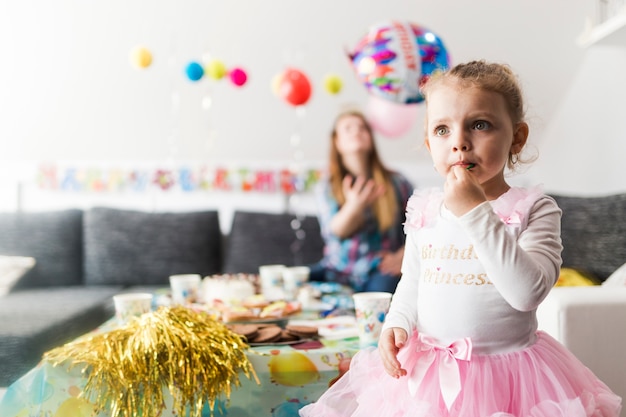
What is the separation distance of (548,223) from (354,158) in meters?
1.72

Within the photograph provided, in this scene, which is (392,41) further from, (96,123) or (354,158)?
(96,123)

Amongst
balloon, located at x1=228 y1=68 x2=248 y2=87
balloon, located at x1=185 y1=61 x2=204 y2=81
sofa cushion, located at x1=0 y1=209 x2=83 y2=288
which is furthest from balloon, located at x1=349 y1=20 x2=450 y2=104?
sofa cushion, located at x1=0 y1=209 x2=83 y2=288

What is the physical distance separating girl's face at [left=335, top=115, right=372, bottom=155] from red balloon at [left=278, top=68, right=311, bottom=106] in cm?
20

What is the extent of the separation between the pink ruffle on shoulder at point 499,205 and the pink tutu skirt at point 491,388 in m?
0.21

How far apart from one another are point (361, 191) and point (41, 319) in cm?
133

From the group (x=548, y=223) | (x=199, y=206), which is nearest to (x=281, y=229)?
(x=199, y=206)

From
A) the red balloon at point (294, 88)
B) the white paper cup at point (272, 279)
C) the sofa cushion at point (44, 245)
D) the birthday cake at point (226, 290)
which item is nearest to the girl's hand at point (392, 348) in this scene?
the birthday cake at point (226, 290)

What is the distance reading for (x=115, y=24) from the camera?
3.01m

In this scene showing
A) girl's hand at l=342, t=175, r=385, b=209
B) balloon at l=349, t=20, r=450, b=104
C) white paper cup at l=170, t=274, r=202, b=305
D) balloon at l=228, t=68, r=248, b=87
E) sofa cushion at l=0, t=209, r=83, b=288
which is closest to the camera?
white paper cup at l=170, t=274, r=202, b=305

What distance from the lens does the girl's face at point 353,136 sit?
2.60m

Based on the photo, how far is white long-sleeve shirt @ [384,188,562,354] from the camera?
0.85m

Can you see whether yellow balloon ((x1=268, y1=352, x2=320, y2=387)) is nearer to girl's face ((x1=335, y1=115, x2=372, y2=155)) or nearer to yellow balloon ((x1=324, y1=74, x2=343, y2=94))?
girl's face ((x1=335, y1=115, x2=372, y2=155))

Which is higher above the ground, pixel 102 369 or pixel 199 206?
pixel 199 206

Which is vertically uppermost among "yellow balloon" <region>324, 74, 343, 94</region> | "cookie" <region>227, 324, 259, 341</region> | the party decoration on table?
the party decoration on table
